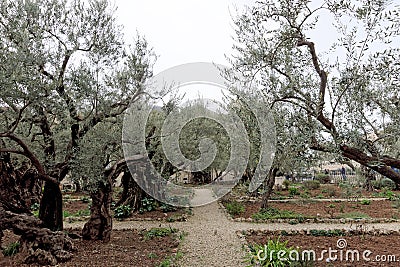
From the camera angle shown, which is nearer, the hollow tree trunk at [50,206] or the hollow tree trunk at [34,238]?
the hollow tree trunk at [34,238]

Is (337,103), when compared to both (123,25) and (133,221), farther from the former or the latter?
(133,221)

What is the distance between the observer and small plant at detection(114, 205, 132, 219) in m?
12.3

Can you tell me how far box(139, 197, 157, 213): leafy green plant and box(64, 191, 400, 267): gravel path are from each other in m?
1.78

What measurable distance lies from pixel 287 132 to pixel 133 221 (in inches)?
329

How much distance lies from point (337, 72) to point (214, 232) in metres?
6.40

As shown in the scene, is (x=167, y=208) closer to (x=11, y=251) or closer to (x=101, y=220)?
(x=101, y=220)

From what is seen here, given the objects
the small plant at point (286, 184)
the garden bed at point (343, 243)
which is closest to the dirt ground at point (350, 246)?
the garden bed at point (343, 243)

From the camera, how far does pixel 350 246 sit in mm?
7758

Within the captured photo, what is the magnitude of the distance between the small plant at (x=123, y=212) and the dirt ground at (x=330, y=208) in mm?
4040

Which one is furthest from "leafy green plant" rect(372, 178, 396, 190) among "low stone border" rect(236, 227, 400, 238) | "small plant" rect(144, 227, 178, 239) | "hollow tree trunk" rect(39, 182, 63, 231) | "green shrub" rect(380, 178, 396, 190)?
"hollow tree trunk" rect(39, 182, 63, 231)

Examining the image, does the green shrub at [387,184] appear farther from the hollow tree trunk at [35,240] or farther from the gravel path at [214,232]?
the hollow tree trunk at [35,240]

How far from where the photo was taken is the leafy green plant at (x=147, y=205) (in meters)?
13.7

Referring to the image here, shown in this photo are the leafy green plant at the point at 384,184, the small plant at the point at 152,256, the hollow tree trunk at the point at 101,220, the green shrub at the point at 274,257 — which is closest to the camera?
the green shrub at the point at 274,257

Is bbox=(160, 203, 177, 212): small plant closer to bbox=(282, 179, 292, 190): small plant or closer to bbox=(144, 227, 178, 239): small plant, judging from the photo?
bbox=(144, 227, 178, 239): small plant
